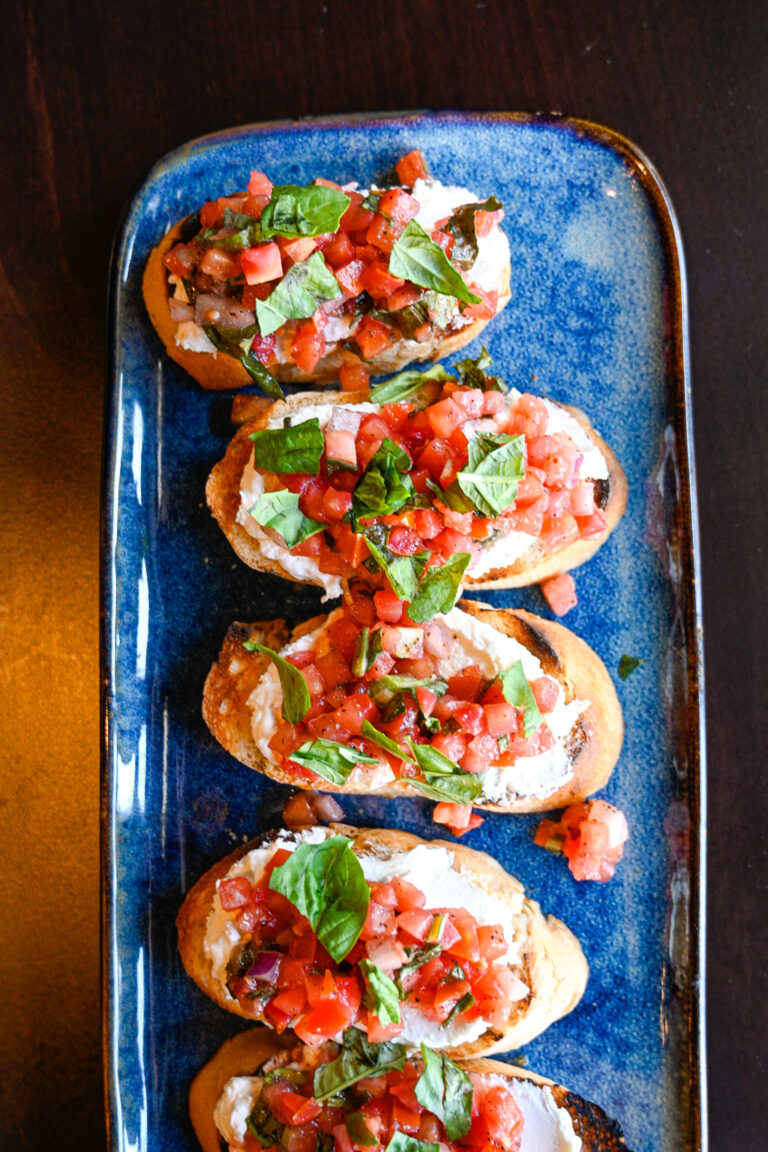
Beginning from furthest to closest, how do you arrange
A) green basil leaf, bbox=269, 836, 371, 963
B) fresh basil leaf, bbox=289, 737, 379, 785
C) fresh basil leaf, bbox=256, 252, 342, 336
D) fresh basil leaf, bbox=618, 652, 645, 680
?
fresh basil leaf, bbox=618, 652, 645, 680 < fresh basil leaf, bbox=256, 252, 342, 336 < fresh basil leaf, bbox=289, 737, 379, 785 < green basil leaf, bbox=269, 836, 371, 963

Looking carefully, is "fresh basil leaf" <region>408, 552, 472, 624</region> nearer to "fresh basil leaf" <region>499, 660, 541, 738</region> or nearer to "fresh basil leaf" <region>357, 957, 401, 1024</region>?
"fresh basil leaf" <region>499, 660, 541, 738</region>

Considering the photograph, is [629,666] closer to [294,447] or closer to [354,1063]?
[294,447]

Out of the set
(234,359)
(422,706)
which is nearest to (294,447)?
(234,359)

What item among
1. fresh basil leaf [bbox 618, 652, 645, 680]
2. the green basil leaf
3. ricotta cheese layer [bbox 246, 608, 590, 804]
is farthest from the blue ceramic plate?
the green basil leaf

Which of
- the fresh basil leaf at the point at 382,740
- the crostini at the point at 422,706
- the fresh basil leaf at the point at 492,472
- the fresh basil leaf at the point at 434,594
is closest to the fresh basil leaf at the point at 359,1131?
the crostini at the point at 422,706

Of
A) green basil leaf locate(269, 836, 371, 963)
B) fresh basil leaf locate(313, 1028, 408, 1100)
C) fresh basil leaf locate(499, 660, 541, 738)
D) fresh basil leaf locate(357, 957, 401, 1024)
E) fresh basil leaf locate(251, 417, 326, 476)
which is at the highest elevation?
fresh basil leaf locate(251, 417, 326, 476)

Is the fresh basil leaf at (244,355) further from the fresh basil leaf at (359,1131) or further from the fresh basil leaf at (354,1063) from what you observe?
the fresh basil leaf at (359,1131)
